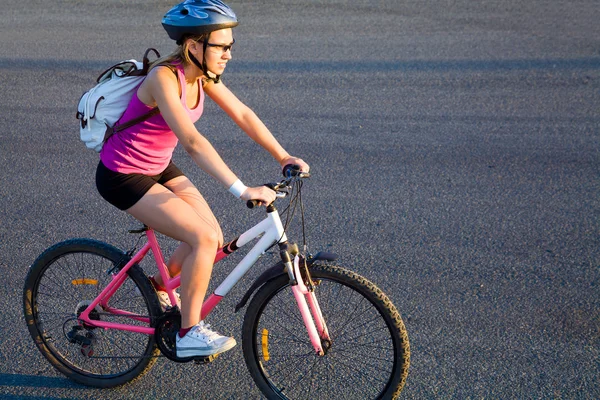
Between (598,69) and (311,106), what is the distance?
12.4 ft

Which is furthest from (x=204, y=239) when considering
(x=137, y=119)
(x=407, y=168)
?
(x=407, y=168)

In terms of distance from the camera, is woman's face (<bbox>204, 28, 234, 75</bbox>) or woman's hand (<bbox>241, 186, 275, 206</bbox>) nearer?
woman's hand (<bbox>241, 186, 275, 206</bbox>)

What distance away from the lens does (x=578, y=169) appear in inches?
264

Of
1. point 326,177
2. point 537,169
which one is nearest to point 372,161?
point 326,177

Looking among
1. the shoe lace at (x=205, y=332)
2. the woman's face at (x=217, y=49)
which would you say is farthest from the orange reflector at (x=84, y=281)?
the woman's face at (x=217, y=49)

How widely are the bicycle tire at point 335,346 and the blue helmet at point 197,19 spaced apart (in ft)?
4.03

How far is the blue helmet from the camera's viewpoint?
3473mm

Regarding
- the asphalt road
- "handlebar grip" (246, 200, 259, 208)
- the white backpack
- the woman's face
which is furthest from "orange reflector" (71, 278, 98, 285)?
the woman's face

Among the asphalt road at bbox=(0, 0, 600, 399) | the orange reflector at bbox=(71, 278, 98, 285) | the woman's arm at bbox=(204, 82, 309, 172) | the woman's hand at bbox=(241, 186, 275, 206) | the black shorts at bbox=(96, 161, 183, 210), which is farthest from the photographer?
the asphalt road at bbox=(0, 0, 600, 399)

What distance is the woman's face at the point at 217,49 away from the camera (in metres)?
3.52

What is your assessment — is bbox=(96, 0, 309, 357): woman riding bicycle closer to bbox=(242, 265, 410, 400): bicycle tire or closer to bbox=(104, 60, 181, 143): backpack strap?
bbox=(104, 60, 181, 143): backpack strap

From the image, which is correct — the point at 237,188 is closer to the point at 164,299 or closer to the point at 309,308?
the point at 309,308

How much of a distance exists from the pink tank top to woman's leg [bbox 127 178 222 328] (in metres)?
0.15

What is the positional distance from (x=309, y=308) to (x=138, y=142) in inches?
46.2
